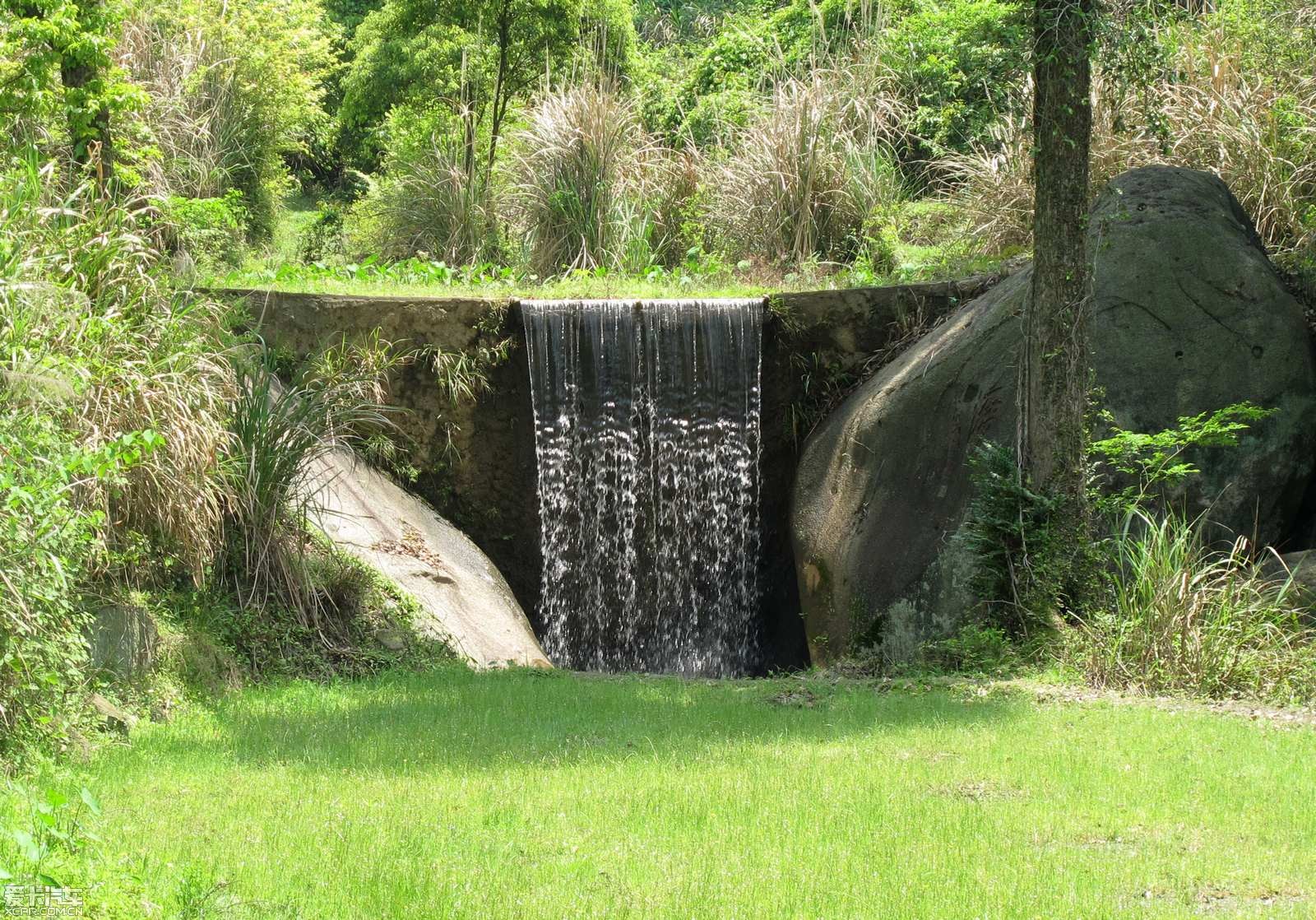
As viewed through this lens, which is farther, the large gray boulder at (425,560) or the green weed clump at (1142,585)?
the large gray boulder at (425,560)

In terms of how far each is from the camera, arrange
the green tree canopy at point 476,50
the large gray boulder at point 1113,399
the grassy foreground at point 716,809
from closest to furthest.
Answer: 1. the grassy foreground at point 716,809
2. the large gray boulder at point 1113,399
3. the green tree canopy at point 476,50

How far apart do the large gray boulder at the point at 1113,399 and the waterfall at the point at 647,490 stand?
1457 millimetres

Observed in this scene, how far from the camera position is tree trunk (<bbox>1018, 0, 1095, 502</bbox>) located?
9.09 meters

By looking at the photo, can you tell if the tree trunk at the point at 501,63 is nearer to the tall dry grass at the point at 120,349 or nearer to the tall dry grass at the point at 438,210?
the tall dry grass at the point at 438,210

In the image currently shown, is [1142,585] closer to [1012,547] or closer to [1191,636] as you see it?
[1191,636]

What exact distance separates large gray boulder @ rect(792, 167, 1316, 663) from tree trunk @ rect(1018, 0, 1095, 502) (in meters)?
0.99

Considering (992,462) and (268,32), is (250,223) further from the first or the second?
(992,462)

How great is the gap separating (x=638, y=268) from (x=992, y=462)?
7475 millimetres

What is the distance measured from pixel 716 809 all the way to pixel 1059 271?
5.23m

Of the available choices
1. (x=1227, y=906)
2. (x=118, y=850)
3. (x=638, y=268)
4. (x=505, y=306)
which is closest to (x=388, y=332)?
(x=505, y=306)

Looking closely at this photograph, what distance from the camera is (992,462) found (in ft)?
31.7

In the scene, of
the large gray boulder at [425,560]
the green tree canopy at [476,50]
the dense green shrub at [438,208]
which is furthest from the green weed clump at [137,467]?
the green tree canopy at [476,50]

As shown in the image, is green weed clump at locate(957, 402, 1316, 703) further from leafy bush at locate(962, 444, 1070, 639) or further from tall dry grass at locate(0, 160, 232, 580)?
tall dry grass at locate(0, 160, 232, 580)

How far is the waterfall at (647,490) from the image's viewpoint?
12734 millimetres
